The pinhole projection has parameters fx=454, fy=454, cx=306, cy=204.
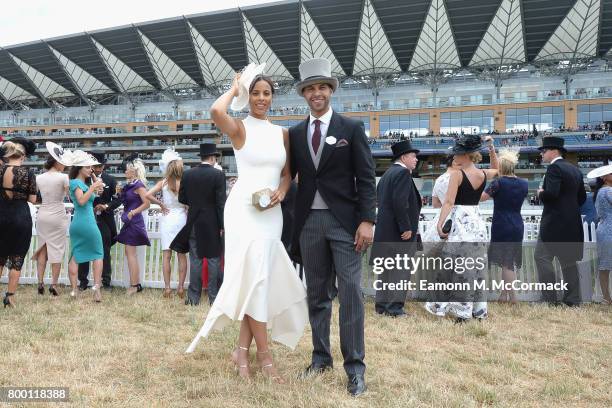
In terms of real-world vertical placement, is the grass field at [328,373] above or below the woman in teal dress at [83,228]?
below

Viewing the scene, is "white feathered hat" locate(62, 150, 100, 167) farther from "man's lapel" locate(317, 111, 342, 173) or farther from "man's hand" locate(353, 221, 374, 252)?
"man's hand" locate(353, 221, 374, 252)

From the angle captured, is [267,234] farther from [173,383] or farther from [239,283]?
[173,383]

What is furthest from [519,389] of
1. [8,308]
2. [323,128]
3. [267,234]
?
[8,308]

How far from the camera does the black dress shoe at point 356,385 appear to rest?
9.02 ft

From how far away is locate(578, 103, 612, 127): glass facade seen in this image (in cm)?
4510

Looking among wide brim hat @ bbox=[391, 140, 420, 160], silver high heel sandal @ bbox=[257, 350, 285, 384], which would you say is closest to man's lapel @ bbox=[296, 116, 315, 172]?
silver high heel sandal @ bbox=[257, 350, 285, 384]

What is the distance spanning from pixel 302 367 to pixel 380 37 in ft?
164

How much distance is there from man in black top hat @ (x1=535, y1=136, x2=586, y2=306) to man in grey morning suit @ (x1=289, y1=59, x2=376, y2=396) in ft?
12.3

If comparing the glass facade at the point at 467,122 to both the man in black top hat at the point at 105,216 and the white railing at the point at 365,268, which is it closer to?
the white railing at the point at 365,268

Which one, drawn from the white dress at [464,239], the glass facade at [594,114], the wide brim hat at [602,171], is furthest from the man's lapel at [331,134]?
the glass facade at [594,114]

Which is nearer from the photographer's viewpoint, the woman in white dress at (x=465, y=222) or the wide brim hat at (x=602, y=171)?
the woman in white dress at (x=465, y=222)

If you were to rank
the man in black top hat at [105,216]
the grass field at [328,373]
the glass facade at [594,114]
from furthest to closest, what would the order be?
the glass facade at [594,114], the man in black top hat at [105,216], the grass field at [328,373]

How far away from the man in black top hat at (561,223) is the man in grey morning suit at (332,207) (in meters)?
3.74

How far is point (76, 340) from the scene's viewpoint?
3.86 metres
